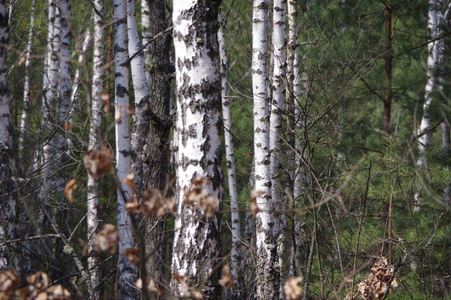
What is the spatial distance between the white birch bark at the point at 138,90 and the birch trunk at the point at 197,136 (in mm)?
2332

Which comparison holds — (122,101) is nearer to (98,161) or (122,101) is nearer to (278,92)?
(278,92)

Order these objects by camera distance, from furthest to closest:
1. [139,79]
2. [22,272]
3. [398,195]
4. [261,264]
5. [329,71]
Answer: [329,71], [398,195], [139,79], [261,264], [22,272]

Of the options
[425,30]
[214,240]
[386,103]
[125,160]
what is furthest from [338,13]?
[214,240]

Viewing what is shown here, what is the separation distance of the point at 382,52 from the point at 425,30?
5.82 feet

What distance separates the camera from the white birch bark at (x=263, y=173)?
5230 millimetres

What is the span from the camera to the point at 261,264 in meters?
5.26

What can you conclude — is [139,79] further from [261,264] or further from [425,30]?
[425,30]

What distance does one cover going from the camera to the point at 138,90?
18.8 feet

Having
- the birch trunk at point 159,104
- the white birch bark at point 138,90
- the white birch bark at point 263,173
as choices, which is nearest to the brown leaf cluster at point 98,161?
the white birch bark at point 263,173

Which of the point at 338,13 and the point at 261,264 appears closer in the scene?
the point at 261,264

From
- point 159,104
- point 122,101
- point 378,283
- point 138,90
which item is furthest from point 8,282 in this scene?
point 159,104

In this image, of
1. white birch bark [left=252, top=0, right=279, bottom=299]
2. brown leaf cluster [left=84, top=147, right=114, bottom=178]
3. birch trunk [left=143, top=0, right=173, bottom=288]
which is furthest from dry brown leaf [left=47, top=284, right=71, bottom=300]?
birch trunk [left=143, top=0, right=173, bottom=288]

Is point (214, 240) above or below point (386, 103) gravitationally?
below

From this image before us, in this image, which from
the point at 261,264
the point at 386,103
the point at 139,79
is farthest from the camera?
the point at 386,103
